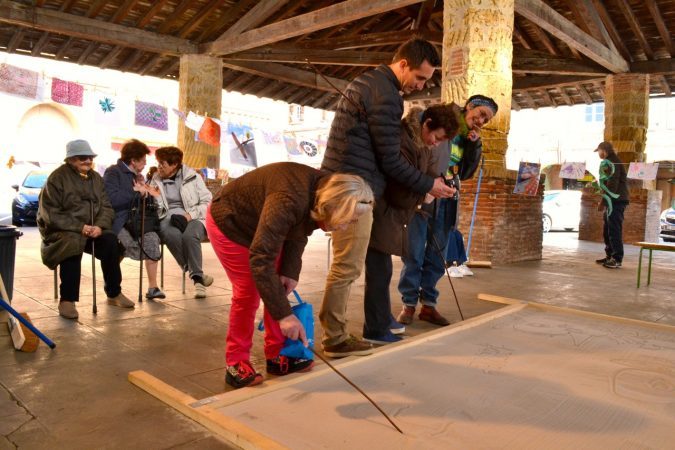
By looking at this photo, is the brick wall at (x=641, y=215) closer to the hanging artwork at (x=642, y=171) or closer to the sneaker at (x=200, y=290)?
the hanging artwork at (x=642, y=171)

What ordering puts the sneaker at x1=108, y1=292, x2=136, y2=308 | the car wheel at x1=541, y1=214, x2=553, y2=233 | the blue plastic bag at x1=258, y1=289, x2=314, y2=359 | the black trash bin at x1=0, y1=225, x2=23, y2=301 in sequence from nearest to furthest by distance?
the blue plastic bag at x1=258, y1=289, x2=314, y2=359, the black trash bin at x1=0, y1=225, x2=23, y2=301, the sneaker at x1=108, y1=292, x2=136, y2=308, the car wheel at x1=541, y1=214, x2=553, y2=233

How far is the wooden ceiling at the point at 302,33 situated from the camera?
878 cm

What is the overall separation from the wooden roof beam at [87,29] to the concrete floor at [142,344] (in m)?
4.41

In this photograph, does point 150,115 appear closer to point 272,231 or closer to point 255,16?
point 255,16

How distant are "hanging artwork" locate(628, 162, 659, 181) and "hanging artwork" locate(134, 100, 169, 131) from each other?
924 cm

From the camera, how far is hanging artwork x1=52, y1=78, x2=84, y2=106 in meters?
9.73

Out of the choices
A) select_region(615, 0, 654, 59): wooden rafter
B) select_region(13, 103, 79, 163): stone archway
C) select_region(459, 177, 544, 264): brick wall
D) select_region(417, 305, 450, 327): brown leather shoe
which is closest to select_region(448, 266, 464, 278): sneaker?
select_region(459, 177, 544, 264): brick wall

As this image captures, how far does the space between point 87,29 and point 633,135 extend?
10.2 meters

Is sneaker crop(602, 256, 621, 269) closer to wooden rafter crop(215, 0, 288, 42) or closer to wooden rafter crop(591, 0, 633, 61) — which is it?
wooden rafter crop(591, 0, 633, 61)

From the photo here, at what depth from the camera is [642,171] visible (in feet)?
32.3

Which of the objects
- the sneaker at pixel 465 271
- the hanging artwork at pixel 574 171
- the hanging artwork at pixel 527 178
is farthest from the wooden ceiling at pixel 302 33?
the sneaker at pixel 465 271

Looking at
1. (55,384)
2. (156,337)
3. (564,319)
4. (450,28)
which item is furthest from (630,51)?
(55,384)

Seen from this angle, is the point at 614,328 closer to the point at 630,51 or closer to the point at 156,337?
the point at 156,337

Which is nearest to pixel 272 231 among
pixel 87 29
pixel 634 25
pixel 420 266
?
pixel 420 266
